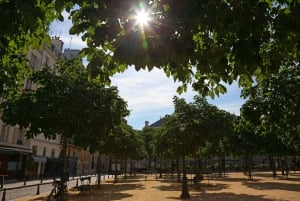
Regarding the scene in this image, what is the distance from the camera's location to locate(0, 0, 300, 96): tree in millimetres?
4371

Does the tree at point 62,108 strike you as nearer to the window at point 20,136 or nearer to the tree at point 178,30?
the tree at point 178,30

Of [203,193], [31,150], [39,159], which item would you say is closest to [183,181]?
[203,193]

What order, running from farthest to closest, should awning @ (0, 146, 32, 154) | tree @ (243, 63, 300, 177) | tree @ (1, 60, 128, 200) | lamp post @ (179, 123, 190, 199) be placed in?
1. awning @ (0, 146, 32, 154)
2. lamp post @ (179, 123, 190, 199)
3. tree @ (1, 60, 128, 200)
4. tree @ (243, 63, 300, 177)

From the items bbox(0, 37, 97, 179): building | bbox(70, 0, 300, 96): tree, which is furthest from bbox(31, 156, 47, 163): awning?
bbox(70, 0, 300, 96): tree

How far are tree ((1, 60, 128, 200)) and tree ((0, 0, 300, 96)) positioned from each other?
9551 millimetres

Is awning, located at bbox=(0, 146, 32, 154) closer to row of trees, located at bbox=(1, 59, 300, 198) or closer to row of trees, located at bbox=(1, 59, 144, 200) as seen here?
row of trees, located at bbox=(1, 59, 144, 200)

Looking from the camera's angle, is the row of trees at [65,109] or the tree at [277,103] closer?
the tree at [277,103]

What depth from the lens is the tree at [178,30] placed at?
172 inches

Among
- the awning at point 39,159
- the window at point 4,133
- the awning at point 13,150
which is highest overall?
the window at point 4,133

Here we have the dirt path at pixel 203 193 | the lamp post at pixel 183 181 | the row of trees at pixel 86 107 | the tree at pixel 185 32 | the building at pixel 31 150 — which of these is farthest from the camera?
the building at pixel 31 150

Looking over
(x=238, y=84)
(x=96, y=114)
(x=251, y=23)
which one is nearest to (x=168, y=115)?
(x=96, y=114)

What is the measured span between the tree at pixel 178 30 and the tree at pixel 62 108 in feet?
31.3

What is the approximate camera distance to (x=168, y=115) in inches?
875

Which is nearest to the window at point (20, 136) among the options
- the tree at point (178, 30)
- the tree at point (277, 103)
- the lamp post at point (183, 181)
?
the lamp post at point (183, 181)
